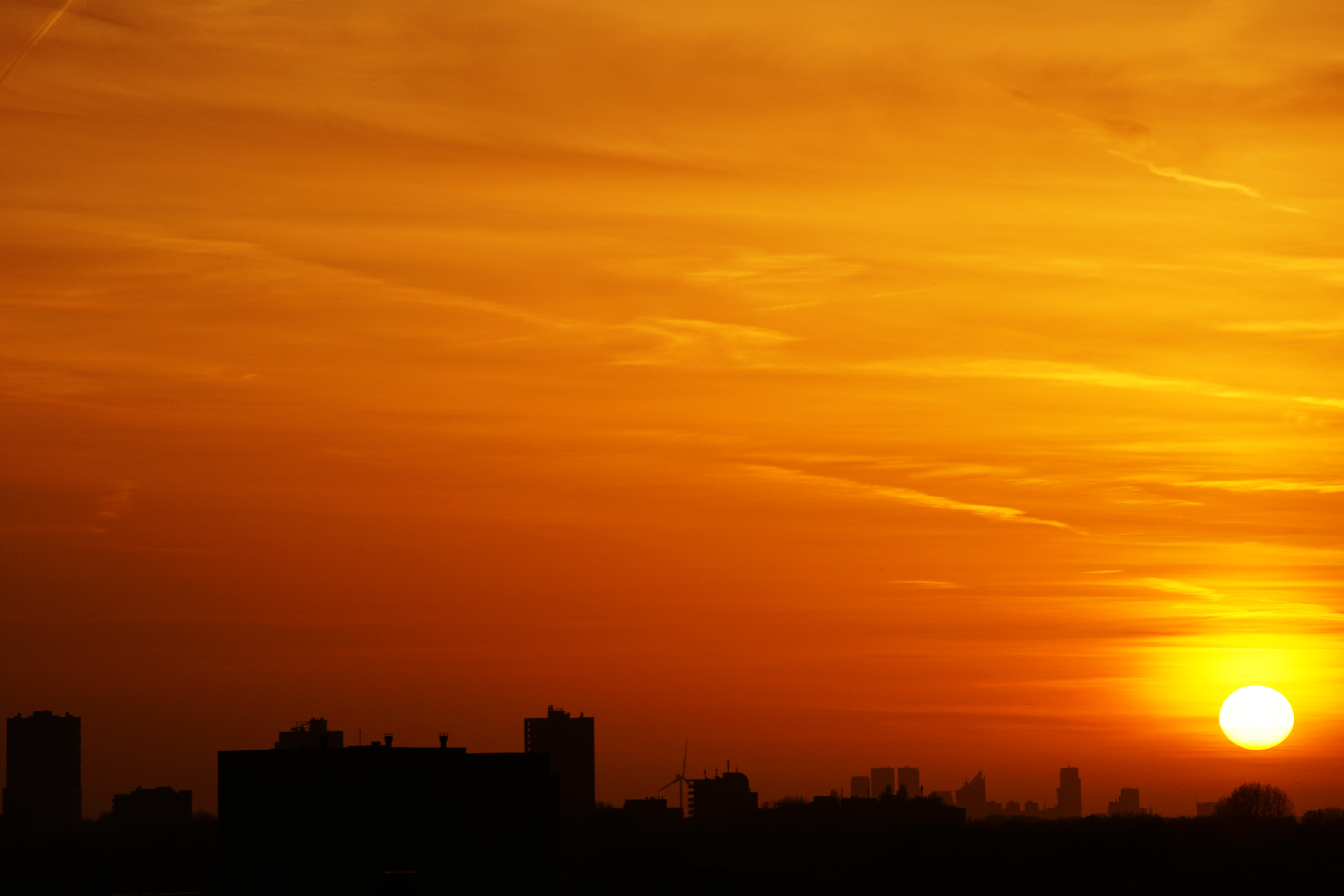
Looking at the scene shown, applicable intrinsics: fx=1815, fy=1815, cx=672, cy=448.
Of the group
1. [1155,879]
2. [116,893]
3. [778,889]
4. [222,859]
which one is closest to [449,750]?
[222,859]

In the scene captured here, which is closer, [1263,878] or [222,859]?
[222,859]

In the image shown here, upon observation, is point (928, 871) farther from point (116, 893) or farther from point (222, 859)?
point (222, 859)

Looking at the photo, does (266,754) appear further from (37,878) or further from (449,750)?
(37,878)

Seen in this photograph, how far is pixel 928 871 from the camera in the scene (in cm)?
19988

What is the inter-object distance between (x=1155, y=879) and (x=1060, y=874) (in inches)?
588

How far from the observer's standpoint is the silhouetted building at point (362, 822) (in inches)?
4798

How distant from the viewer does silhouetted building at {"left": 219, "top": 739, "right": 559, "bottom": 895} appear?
121875 millimetres

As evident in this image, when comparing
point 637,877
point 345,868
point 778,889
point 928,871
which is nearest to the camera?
point 345,868

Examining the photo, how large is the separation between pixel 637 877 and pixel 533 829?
145ft

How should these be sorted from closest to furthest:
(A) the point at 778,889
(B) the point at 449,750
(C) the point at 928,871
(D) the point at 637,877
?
(B) the point at 449,750
(A) the point at 778,889
(D) the point at 637,877
(C) the point at 928,871

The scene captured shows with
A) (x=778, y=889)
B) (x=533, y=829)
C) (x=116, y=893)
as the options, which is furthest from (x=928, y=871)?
(x=116, y=893)

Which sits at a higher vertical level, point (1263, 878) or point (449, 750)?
point (449, 750)

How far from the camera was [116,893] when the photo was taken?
16312 centimetres

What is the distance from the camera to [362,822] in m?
125
